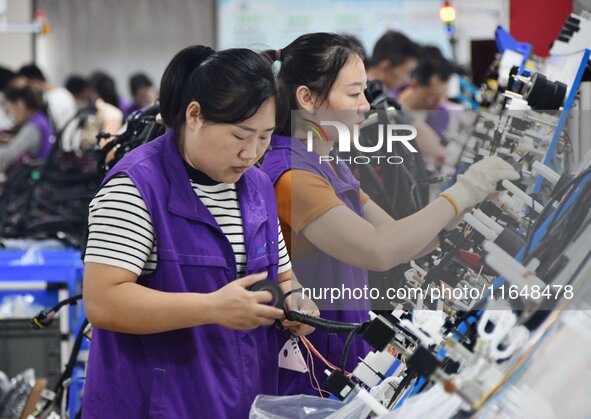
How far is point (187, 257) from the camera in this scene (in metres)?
2.06

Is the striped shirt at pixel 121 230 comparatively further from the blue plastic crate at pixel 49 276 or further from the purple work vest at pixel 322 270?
the blue plastic crate at pixel 49 276

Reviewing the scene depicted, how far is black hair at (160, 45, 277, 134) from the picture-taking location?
2018 millimetres

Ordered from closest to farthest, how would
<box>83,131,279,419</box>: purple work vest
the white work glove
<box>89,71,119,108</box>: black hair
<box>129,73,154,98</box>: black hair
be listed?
<box>83,131,279,419</box>: purple work vest, the white work glove, <box>89,71,119,108</box>: black hair, <box>129,73,154,98</box>: black hair

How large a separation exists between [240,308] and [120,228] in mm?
279

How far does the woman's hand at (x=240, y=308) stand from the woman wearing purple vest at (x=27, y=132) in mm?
5617

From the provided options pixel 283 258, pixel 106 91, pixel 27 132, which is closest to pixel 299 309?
pixel 283 258

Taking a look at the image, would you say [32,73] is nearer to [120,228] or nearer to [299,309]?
[299,309]

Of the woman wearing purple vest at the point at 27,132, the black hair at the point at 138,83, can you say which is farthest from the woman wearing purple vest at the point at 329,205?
the black hair at the point at 138,83

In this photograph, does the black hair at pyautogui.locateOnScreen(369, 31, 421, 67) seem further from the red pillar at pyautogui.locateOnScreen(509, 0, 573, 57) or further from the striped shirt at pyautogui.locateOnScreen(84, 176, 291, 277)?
the striped shirt at pyautogui.locateOnScreen(84, 176, 291, 277)

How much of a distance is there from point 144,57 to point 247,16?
160 cm

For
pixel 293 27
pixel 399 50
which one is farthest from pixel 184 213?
pixel 293 27

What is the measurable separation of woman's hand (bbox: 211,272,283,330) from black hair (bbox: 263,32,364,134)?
0.60 meters

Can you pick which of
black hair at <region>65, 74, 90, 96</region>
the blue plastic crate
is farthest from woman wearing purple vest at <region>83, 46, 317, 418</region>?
black hair at <region>65, 74, 90, 96</region>

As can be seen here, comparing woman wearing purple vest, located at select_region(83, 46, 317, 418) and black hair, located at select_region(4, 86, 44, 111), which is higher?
woman wearing purple vest, located at select_region(83, 46, 317, 418)
